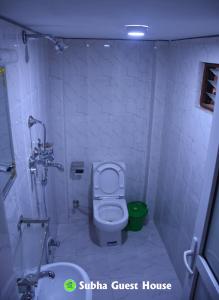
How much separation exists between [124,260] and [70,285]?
899mm

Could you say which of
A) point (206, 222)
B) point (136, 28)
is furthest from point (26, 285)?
point (136, 28)

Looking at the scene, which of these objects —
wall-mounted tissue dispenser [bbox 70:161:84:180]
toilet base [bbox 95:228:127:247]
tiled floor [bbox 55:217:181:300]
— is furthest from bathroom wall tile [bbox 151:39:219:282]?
wall-mounted tissue dispenser [bbox 70:161:84:180]

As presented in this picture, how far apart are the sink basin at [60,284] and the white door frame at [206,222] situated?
2.76 feet

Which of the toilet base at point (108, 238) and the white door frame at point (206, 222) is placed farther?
the toilet base at point (108, 238)

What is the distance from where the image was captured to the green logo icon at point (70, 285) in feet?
6.17

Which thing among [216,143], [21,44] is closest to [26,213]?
[21,44]

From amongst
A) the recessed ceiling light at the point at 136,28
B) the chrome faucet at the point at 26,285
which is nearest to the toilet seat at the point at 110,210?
the chrome faucet at the point at 26,285

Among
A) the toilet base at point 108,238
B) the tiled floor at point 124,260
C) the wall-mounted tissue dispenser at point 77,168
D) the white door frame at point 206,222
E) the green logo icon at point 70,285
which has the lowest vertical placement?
the tiled floor at point 124,260

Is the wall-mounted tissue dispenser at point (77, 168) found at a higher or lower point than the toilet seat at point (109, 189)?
higher

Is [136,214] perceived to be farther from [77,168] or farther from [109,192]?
[77,168]

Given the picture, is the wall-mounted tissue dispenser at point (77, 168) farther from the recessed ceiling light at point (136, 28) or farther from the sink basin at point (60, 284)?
the recessed ceiling light at point (136, 28)

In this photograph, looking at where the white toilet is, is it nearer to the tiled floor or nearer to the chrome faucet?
→ the tiled floor

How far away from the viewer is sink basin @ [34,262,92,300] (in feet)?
5.94

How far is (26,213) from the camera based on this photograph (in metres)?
1.77
